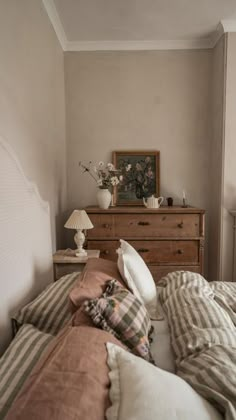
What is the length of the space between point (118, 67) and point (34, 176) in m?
1.81

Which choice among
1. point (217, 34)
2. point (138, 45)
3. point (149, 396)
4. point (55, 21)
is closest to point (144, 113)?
point (138, 45)

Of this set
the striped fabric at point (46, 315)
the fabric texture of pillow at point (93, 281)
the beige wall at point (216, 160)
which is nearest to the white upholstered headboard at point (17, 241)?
the striped fabric at point (46, 315)

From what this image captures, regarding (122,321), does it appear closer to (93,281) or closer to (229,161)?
(93,281)

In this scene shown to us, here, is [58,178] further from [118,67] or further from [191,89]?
[191,89]

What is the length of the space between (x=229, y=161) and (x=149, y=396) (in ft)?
8.10

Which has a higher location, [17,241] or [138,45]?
[138,45]

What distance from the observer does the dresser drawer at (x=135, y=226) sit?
2553 millimetres

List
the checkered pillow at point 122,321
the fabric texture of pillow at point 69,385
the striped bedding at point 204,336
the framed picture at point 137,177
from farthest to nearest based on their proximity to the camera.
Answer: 1. the framed picture at point 137,177
2. the checkered pillow at point 122,321
3. the striped bedding at point 204,336
4. the fabric texture of pillow at point 69,385

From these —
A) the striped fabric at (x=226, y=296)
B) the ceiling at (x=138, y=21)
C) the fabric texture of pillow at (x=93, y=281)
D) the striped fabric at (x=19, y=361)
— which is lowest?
the striped fabric at (x=226, y=296)

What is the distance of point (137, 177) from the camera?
305cm

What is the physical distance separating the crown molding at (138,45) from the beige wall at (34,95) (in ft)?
0.78

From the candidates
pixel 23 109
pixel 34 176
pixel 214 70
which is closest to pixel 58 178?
pixel 34 176

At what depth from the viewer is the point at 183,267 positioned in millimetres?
2559

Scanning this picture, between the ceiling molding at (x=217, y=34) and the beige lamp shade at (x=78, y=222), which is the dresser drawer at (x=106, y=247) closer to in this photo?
the beige lamp shade at (x=78, y=222)
